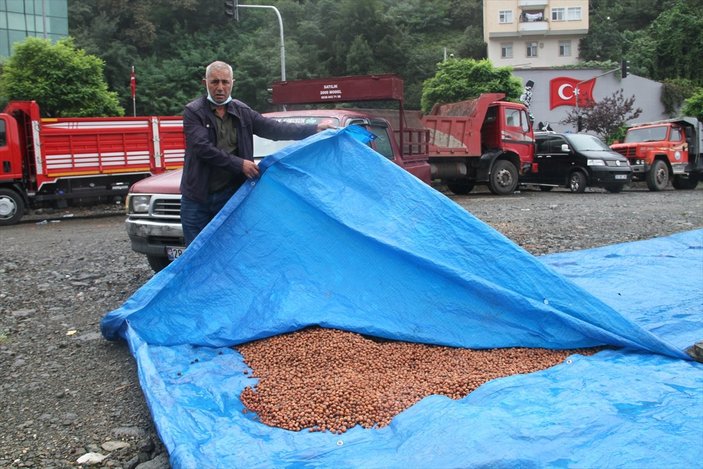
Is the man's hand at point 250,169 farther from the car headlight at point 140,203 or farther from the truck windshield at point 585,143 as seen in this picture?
the truck windshield at point 585,143

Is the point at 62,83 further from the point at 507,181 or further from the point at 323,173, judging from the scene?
the point at 323,173

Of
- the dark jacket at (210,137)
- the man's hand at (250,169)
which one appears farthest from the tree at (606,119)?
the man's hand at (250,169)

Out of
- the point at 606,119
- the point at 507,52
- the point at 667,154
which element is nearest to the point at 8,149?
the point at 667,154

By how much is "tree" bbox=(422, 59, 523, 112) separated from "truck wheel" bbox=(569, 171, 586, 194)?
7158 mm

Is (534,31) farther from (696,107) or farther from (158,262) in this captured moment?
Answer: (158,262)

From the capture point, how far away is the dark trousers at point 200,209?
445 centimetres

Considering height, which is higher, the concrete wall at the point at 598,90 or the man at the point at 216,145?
the concrete wall at the point at 598,90

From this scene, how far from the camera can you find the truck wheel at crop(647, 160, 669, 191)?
746 inches

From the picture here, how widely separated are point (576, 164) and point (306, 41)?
140ft

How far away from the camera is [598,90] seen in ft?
139

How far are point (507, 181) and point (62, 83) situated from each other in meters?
13.4

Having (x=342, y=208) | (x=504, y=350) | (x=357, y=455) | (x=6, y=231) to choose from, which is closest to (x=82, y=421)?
(x=357, y=455)

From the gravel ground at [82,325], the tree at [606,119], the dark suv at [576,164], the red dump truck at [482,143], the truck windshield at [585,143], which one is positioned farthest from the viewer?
the tree at [606,119]

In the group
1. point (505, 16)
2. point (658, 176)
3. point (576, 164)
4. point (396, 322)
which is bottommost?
point (396, 322)
